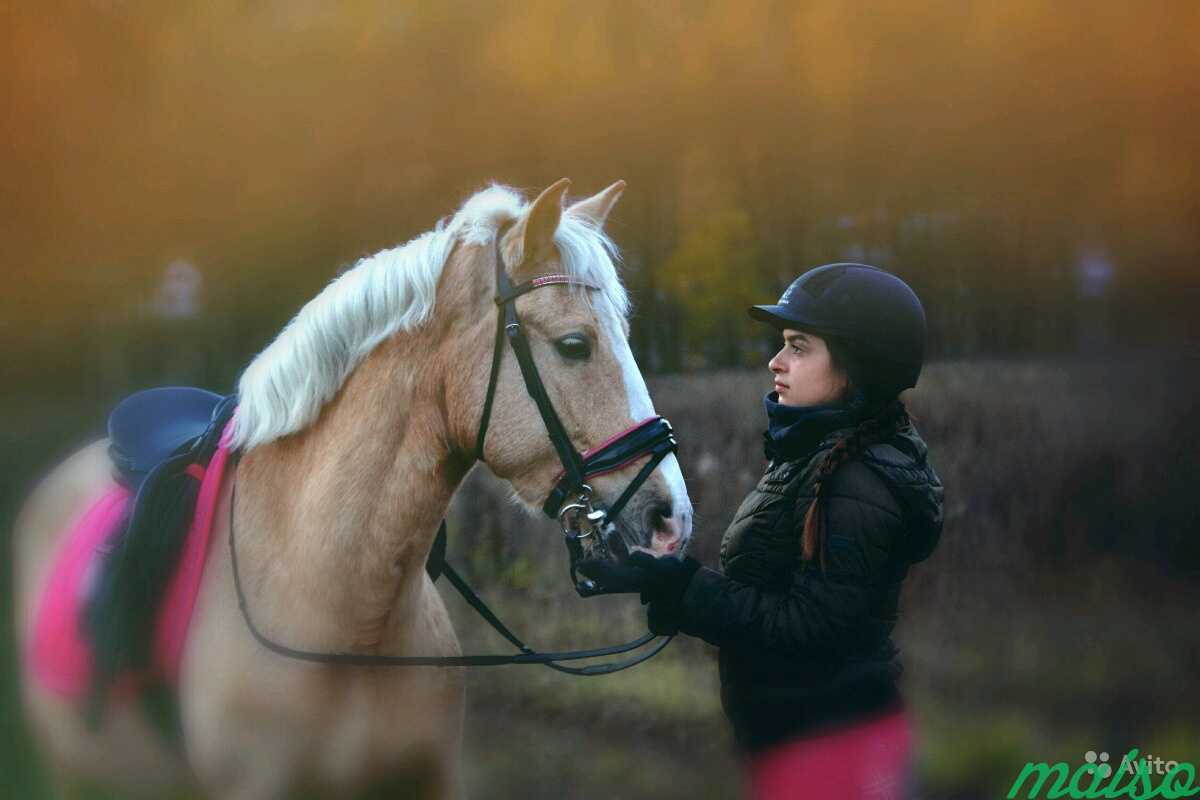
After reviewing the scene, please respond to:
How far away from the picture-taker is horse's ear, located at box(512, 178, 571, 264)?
1.81 m

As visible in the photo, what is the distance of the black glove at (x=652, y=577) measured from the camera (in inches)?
69.9

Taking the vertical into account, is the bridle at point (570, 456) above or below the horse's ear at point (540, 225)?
below

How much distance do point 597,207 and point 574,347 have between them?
34 centimetres

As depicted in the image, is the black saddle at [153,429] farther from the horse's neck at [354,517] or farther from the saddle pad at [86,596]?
the horse's neck at [354,517]

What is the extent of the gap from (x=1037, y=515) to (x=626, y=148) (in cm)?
180

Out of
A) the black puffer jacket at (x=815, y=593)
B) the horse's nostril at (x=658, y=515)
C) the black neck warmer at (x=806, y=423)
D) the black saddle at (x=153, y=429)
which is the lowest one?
the black puffer jacket at (x=815, y=593)

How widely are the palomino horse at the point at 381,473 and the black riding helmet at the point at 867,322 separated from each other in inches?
13.7

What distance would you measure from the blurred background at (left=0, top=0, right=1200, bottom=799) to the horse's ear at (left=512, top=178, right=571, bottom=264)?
1.39m

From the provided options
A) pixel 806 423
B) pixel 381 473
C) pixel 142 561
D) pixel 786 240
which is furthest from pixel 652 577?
pixel 786 240

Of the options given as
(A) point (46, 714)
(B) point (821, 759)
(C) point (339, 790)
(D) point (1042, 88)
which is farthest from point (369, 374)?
(D) point (1042, 88)

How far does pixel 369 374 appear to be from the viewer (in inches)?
74.2

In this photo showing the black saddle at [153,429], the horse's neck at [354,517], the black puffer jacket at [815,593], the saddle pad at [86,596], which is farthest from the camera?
the black saddle at [153,429]

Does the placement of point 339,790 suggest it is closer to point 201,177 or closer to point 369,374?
point 369,374

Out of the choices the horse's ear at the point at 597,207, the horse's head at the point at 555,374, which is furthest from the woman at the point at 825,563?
the horse's ear at the point at 597,207
